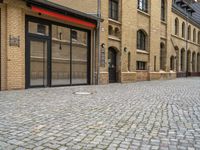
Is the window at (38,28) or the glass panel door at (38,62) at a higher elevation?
the window at (38,28)

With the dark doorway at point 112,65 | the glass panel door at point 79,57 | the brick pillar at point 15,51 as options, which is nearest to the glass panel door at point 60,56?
the glass panel door at point 79,57

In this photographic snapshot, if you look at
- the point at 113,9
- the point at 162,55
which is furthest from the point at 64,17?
the point at 162,55

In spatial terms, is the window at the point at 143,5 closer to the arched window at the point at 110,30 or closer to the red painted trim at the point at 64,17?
the arched window at the point at 110,30

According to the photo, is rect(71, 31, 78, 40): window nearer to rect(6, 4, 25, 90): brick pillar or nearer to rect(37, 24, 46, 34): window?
rect(37, 24, 46, 34): window

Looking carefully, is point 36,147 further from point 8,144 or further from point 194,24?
point 194,24

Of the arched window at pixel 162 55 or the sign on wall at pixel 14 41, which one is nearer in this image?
the sign on wall at pixel 14 41

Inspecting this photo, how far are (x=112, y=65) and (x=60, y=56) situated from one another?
5.63 metres

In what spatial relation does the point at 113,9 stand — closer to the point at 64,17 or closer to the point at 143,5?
the point at 143,5

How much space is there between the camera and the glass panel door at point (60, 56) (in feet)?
53.2

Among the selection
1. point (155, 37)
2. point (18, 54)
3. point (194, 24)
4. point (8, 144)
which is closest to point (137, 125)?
point (8, 144)

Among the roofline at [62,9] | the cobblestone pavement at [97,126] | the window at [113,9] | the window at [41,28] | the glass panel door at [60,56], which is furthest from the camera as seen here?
the window at [113,9]

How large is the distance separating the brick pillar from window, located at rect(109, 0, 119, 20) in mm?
8310

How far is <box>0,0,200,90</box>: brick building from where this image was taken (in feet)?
45.2

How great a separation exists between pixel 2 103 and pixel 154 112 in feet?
15.1
